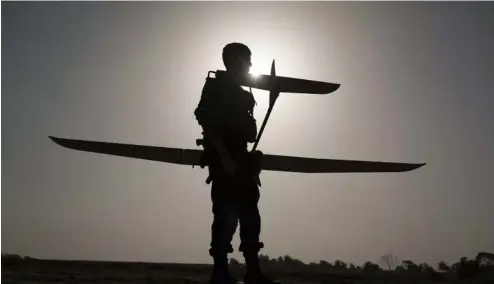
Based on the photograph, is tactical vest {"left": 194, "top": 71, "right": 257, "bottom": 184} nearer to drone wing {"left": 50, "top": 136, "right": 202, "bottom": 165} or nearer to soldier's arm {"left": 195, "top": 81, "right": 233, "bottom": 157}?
soldier's arm {"left": 195, "top": 81, "right": 233, "bottom": 157}

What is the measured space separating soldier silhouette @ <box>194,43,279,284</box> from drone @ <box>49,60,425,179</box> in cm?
9

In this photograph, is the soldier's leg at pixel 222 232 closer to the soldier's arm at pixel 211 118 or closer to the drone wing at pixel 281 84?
the soldier's arm at pixel 211 118

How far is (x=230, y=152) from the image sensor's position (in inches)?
139

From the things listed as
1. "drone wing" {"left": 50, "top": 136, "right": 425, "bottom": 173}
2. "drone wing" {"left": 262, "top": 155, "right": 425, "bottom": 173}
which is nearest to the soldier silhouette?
"drone wing" {"left": 50, "top": 136, "right": 425, "bottom": 173}

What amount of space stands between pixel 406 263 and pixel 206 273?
1.96 meters

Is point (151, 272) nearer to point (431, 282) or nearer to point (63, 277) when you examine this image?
point (63, 277)

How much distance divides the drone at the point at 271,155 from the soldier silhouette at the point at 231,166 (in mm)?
90

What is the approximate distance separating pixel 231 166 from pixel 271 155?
0.68 metres

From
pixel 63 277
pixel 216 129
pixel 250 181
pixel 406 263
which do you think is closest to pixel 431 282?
pixel 406 263

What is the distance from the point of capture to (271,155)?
402 centimetres

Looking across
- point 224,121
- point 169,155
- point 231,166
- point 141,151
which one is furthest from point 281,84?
point 141,151

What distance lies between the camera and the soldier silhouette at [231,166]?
3.44 metres

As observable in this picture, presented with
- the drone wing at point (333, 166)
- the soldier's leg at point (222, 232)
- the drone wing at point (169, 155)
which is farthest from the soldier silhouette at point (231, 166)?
the drone wing at point (333, 166)

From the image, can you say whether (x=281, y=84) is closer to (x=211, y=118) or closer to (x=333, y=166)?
(x=211, y=118)
